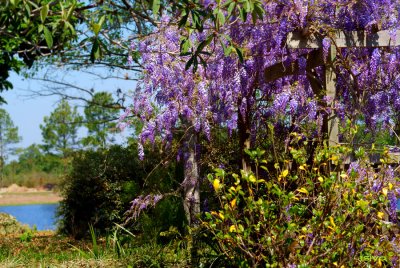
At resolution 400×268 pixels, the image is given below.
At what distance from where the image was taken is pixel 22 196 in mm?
40125

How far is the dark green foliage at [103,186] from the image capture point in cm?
1077

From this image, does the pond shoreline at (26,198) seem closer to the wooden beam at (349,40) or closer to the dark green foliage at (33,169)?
the dark green foliage at (33,169)

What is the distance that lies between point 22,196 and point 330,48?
36495 millimetres

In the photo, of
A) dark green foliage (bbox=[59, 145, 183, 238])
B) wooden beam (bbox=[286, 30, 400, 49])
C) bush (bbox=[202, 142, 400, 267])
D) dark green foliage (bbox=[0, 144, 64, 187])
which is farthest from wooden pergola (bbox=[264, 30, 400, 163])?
dark green foliage (bbox=[0, 144, 64, 187])

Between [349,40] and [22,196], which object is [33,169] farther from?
[349,40]

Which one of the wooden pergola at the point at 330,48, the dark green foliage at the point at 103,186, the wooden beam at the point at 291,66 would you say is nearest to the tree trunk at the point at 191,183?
the dark green foliage at the point at 103,186

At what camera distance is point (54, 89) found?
40.0 feet

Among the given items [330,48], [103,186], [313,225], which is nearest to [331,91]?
[330,48]

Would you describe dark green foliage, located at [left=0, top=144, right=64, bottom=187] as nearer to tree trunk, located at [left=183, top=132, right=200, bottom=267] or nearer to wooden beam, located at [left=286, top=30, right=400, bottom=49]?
tree trunk, located at [left=183, top=132, right=200, bottom=267]

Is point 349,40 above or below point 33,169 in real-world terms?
above

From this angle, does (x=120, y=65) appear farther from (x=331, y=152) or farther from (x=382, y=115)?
(x=331, y=152)

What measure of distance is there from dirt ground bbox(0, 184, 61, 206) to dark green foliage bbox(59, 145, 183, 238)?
28381 mm

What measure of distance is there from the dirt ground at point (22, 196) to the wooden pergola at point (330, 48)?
3416cm

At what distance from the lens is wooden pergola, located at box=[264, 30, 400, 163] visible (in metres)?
6.17
